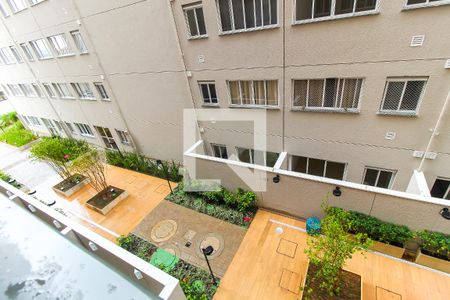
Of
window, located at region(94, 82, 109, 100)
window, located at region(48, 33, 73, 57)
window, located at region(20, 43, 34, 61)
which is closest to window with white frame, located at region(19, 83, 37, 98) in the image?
window, located at region(20, 43, 34, 61)

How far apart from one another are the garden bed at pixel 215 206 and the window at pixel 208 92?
428cm

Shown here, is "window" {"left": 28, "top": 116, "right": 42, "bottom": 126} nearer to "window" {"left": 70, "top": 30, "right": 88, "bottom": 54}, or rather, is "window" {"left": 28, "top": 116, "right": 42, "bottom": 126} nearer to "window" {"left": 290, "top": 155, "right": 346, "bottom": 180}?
"window" {"left": 70, "top": 30, "right": 88, "bottom": 54}

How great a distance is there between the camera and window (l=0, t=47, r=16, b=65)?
16725 mm

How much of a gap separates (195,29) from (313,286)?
9.86 metres

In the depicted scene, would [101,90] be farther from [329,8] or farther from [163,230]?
[329,8]

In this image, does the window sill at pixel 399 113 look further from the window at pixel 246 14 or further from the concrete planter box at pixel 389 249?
the window at pixel 246 14

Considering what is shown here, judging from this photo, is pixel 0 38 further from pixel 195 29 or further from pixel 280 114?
pixel 280 114

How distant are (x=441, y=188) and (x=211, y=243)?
8.30 meters

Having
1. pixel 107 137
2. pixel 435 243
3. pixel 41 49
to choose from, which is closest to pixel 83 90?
pixel 107 137

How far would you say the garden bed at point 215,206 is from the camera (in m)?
9.41

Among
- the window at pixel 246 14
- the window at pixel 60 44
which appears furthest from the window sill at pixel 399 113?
the window at pixel 60 44

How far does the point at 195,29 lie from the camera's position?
28.4 ft

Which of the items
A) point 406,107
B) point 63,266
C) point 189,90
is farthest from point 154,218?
point 406,107

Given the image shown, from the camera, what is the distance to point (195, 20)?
845 cm
